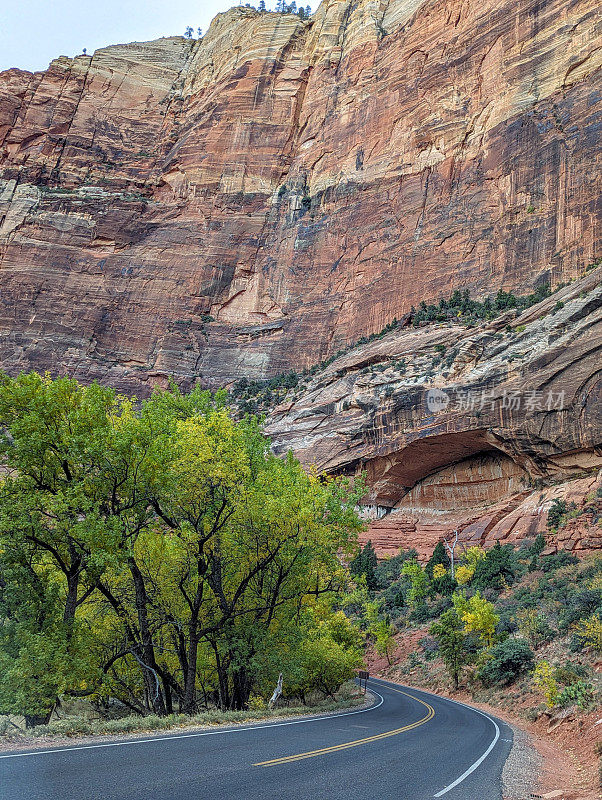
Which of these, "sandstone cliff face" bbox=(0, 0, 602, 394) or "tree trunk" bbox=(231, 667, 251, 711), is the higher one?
"sandstone cliff face" bbox=(0, 0, 602, 394)

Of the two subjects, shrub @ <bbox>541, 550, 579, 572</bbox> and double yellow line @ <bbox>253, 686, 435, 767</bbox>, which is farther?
shrub @ <bbox>541, 550, 579, 572</bbox>

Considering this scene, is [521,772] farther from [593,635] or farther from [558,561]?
[558,561]

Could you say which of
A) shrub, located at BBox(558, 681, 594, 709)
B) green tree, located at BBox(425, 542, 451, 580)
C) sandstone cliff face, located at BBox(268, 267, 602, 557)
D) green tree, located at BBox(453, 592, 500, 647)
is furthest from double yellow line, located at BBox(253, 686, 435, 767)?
green tree, located at BBox(425, 542, 451, 580)

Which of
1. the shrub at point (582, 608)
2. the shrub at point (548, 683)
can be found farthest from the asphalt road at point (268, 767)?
the shrub at point (582, 608)

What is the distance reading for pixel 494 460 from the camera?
146 feet

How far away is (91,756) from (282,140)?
75.8m

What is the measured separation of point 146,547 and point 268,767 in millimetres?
8355

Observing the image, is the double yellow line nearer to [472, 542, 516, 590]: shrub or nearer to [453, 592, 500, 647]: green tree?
[453, 592, 500, 647]: green tree

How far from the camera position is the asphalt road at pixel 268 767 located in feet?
20.8

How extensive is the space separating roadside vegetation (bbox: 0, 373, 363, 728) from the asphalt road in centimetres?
329

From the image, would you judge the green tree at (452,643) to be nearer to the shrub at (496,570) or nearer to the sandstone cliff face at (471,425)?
the shrub at (496,570)

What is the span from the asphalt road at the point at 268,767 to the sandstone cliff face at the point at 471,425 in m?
27.0

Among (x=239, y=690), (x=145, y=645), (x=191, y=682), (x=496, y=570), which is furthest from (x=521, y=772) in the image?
(x=496, y=570)

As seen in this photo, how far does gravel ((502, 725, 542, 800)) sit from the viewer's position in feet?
26.2
